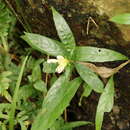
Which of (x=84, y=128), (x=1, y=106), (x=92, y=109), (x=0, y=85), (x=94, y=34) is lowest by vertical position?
(x=84, y=128)

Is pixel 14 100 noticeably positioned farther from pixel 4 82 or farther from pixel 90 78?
pixel 90 78

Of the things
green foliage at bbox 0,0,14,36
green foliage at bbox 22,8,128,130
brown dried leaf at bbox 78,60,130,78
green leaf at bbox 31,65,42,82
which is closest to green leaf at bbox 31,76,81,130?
green foliage at bbox 22,8,128,130

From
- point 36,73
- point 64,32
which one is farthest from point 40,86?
point 64,32

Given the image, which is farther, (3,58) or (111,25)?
(3,58)

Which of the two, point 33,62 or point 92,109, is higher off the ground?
point 33,62

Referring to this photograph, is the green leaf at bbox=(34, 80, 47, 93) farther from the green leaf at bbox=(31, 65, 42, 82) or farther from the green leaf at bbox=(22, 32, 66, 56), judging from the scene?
the green leaf at bbox=(22, 32, 66, 56)

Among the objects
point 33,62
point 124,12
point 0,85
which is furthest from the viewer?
point 33,62

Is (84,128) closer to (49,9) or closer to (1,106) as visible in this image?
(1,106)

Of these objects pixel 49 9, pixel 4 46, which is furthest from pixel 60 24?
pixel 4 46

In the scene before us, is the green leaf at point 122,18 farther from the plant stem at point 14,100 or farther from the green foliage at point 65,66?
the plant stem at point 14,100
